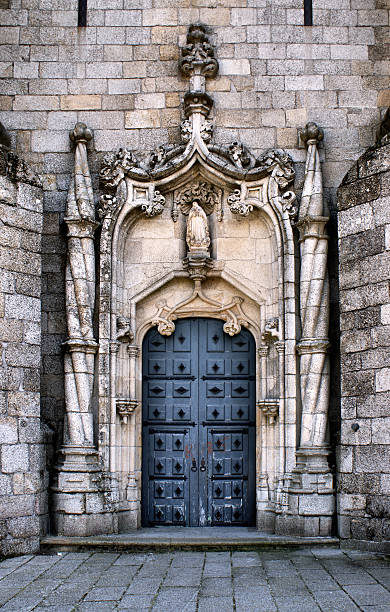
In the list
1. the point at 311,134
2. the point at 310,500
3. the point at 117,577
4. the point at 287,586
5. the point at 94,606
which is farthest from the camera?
the point at 311,134

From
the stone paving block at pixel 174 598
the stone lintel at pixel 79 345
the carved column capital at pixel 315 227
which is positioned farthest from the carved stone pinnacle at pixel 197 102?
the stone paving block at pixel 174 598

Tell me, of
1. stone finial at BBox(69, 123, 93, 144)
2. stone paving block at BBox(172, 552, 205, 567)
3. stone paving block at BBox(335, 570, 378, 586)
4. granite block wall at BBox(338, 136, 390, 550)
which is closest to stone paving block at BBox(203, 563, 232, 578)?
stone paving block at BBox(172, 552, 205, 567)

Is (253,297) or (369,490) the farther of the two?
(253,297)

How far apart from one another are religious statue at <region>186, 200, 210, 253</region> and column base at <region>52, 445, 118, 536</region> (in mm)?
2433

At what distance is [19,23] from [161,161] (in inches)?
91.0

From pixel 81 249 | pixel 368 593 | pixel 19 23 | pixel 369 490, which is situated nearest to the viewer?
pixel 368 593

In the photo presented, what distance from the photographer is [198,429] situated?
859cm

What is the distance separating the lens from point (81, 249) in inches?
326

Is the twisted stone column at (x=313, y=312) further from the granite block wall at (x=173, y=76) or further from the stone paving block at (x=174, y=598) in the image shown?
the stone paving block at (x=174, y=598)

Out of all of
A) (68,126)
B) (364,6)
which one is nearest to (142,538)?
(68,126)

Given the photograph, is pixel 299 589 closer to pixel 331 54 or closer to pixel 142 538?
pixel 142 538

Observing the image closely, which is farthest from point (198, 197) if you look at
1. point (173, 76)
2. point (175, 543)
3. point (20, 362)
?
point (175, 543)

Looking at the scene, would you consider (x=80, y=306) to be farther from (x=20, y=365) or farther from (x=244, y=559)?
(x=244, y=559)

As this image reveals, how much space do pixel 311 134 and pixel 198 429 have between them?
11.3 ft
